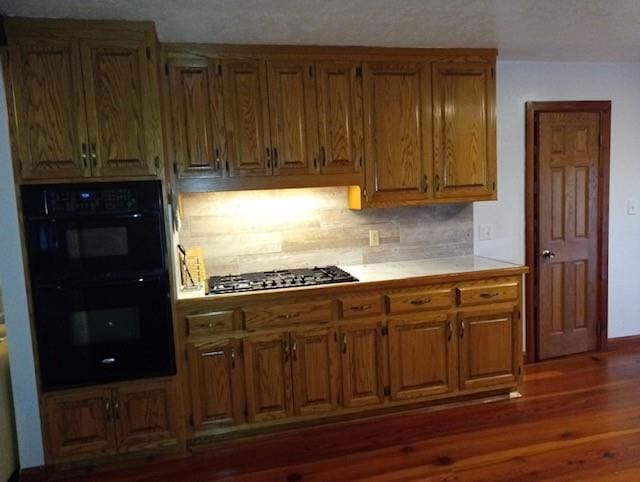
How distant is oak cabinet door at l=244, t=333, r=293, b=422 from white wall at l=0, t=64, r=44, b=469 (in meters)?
1.13

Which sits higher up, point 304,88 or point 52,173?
point 304,88

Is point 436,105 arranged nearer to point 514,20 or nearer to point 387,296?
point 514,20

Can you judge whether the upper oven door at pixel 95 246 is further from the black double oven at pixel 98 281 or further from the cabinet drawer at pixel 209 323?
the cabinet drawer at pixel 209 323

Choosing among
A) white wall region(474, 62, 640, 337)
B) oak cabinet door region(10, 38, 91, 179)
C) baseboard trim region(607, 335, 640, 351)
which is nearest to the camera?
oak cabinet door region(10, 38, 91, 179)

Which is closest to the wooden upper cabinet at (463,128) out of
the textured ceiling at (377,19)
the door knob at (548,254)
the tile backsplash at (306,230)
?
the textured ceiling at (377,19)

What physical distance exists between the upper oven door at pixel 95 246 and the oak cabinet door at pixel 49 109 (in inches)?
10.3

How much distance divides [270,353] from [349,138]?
1.43 m

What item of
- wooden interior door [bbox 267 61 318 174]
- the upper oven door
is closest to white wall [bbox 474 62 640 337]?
wooden interior door [bbox 267 61 318 174]

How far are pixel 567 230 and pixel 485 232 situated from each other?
718mm

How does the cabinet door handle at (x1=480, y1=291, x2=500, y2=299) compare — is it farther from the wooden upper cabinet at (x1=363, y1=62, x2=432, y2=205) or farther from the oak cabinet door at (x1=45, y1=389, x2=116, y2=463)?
the oak cabinet door at (x1=45, y1=389, x2=116, y2=463)

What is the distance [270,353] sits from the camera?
9.64 ft

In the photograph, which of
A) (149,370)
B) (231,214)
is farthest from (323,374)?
(231,214)

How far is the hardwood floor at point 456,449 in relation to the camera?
2582 millimetres

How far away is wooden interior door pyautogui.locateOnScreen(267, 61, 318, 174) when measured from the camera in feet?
10.00
